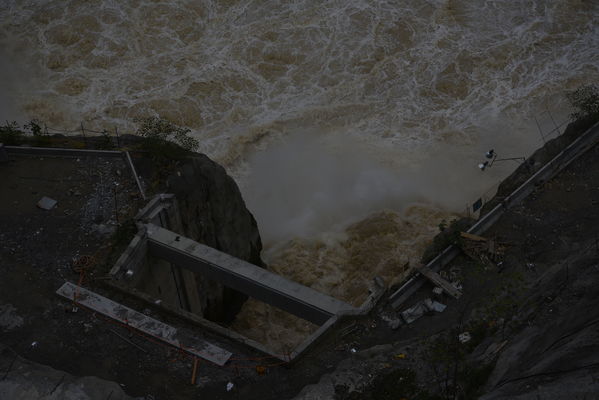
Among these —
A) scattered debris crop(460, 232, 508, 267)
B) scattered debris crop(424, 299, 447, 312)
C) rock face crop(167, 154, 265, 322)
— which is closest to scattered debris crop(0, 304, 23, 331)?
rock face crop(167, 154, 265, 322)

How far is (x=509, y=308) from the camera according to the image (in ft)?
57.1

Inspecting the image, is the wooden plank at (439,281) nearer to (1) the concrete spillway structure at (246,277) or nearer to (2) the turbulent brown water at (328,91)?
(1) the concrete spillway structure at (246,277)

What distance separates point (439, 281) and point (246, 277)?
5.78 m

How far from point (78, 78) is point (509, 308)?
27185 mm

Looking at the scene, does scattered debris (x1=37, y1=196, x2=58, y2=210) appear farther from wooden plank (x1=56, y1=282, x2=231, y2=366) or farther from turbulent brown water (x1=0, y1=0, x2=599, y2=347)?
turbulent brown water (x1=0, y1=0, x2=599, y2=347)

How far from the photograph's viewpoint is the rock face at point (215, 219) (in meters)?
22.7

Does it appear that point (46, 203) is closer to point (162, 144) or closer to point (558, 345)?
point (162, 144)

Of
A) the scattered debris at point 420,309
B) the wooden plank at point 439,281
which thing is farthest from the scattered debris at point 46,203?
the wooden plank at point 439,281

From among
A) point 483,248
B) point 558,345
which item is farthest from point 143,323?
point 558,345

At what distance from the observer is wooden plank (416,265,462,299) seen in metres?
18.8

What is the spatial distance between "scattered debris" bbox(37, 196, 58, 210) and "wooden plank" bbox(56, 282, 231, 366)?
3.46 m

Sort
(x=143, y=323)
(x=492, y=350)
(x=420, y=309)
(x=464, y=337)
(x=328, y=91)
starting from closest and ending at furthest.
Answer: (x=492, y=350) < (x=464, y=337) < (x=143, y=323) < (x=420, y=309) < (x=328, y=91)

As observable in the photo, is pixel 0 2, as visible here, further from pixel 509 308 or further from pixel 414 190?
pixel 509 308

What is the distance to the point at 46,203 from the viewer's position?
21.3 meters
